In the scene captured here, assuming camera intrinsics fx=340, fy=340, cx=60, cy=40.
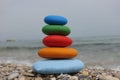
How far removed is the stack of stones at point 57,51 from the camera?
7895 mm

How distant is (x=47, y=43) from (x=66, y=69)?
0.83 m

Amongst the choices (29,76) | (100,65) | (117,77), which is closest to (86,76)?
(117,77)

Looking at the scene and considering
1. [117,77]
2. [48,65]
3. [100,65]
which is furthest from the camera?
[100,65]

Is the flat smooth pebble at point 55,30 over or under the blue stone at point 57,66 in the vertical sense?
over

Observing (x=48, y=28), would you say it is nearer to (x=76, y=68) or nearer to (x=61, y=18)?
(x=61, y=18)

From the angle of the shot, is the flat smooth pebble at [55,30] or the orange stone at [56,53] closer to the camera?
the orange stone at [56,53]

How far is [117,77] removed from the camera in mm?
8352

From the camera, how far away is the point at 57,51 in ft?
26.5

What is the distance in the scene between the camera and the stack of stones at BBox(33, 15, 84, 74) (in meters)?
7.89

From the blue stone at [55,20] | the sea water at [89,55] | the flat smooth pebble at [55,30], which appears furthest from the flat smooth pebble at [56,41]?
the sea water at [89,55]

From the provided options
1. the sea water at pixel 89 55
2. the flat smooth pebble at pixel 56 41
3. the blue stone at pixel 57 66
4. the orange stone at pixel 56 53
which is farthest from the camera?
the sea water at pixel 89 55

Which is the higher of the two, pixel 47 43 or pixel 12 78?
pixel 47 43

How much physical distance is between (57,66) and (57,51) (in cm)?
41

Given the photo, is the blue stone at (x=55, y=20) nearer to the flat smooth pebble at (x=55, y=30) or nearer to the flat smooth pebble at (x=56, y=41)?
the flat smooth pebble at (x=55, y=30)
